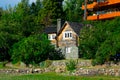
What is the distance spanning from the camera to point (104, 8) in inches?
3260

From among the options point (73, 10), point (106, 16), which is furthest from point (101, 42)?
point (73, 10)

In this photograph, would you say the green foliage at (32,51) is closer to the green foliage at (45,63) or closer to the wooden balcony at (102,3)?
the green foliage at (45,63)

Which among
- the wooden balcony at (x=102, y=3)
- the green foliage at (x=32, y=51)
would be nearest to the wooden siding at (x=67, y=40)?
the wooden balcony at (x=102, y=3)

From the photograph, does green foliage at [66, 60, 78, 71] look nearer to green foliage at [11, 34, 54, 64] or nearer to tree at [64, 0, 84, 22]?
green foliage at [11, 34, 54, 64]

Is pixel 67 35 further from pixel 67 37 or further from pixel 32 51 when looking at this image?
pixel 32 51

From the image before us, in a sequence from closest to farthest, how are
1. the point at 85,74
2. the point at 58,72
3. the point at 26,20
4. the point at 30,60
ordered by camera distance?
the point at 85,74
the point at 58,72
the point at 30,60
the point at 26,20

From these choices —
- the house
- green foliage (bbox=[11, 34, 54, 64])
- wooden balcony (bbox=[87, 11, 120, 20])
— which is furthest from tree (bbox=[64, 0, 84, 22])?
green foliage (bbox=[11, 34, 54, 64])

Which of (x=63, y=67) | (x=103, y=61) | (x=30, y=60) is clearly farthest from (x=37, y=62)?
(x=103, y=61)

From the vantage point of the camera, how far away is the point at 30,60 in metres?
67.4

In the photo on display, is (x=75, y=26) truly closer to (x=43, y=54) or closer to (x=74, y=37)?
(x=74, y=37)

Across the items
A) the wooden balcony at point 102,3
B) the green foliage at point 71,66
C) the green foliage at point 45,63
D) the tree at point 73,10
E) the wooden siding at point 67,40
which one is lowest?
the green foliage at point 45,63

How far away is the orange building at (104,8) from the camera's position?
253 feet

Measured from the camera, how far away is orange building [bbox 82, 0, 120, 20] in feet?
253

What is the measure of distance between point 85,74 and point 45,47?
1816 centimetres
